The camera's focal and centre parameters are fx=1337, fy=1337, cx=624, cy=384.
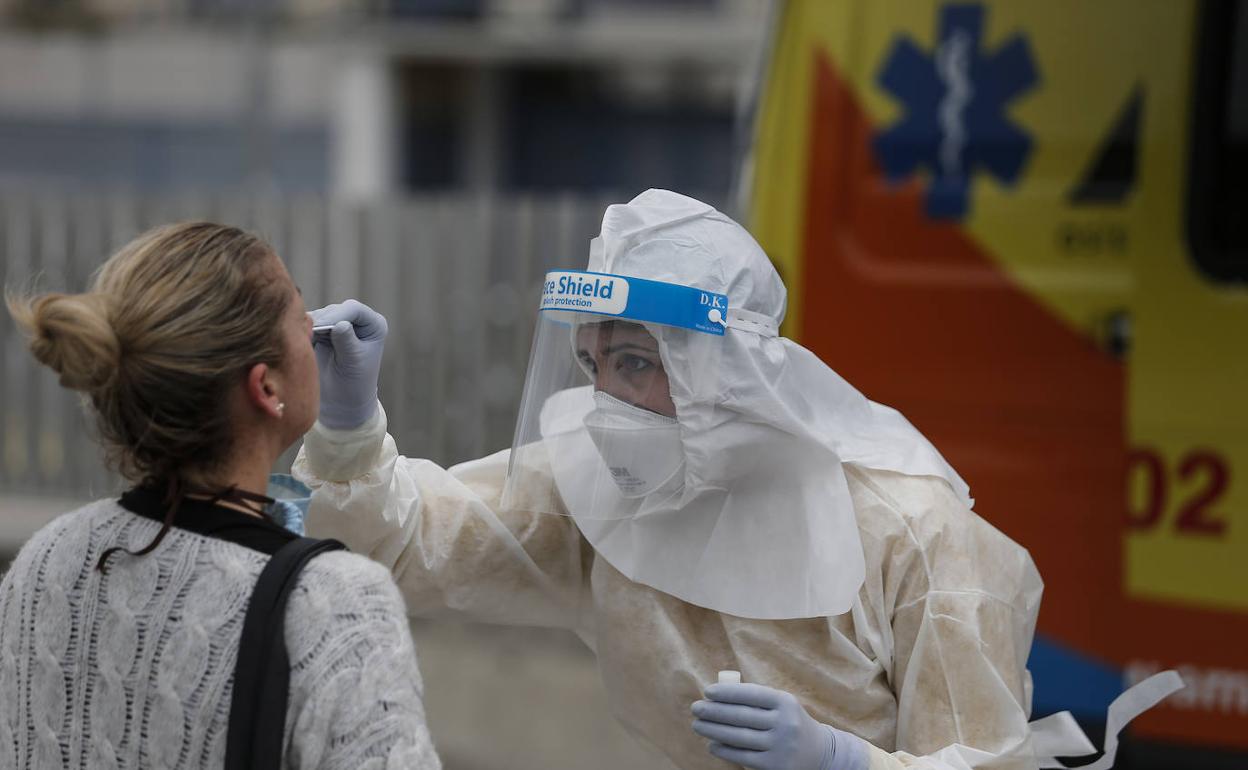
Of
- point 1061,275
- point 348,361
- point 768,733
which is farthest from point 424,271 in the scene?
point 768,733

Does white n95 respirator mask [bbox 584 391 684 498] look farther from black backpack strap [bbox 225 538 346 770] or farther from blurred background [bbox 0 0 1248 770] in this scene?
black backpack strap [bbox 225 538 346 770]

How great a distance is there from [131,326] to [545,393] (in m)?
0.72

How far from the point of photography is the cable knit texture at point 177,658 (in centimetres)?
129

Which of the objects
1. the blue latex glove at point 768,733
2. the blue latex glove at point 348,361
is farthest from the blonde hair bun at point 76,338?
the blue latex glove at point 768,733

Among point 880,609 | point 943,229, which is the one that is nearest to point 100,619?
point 880,609

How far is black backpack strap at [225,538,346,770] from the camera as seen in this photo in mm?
1266

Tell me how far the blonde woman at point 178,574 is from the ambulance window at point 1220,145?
2.23 meters

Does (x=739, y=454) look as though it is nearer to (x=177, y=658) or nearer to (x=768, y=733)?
(x=768, y=733)

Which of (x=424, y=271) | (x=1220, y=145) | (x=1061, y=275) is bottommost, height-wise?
(x=424, y=271)

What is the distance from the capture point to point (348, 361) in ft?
6.04

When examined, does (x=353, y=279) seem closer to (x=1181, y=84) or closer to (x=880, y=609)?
(x=1181, y=84)

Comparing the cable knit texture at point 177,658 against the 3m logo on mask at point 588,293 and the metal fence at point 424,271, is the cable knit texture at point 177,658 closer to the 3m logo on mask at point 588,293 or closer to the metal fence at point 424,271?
the 3m logo on mask at point 588,293

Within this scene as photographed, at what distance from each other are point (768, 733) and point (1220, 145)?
200cm

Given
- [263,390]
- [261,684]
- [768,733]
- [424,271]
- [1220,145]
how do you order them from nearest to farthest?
[261,684] → [263,390] → [768,733] → [1220,145] → [424,271]
